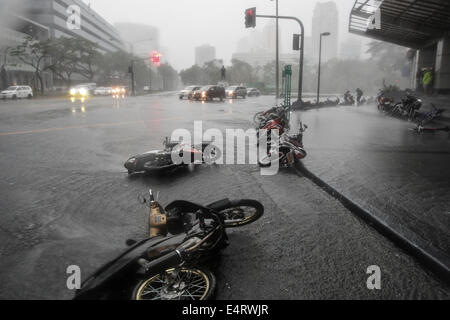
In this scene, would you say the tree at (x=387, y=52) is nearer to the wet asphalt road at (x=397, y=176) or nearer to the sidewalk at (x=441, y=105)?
the sidewalk at (x=441, y=105)

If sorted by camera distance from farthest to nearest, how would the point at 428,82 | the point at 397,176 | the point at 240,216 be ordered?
Answer: 1. the point at 428,82
2. the point at 397,176
3. the point at 240,216

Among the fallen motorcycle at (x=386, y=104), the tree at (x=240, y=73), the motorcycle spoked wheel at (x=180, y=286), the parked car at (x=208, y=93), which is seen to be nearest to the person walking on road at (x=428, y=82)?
the fallen motorcycle at (x=386, y=104)

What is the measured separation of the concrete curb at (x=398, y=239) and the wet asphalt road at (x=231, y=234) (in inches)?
3.9

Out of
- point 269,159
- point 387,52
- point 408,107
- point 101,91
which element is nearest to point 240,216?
point 269,159

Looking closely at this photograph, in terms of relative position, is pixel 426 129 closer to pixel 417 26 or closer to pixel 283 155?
pixel 283 155

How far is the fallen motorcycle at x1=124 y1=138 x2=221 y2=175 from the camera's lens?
6.40m

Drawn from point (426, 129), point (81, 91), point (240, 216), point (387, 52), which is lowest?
point (240, 216)

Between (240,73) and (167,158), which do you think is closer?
(167,158)

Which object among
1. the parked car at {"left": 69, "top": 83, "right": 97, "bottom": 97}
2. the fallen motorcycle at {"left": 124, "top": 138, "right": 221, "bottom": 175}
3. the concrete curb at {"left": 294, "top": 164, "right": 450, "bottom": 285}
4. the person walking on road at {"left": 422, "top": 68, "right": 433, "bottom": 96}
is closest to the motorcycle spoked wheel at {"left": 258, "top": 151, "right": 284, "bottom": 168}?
the fallen motorcycle at {"left": 124, "top": 138, "right": 221, "bottom": 175}

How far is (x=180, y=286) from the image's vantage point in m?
2.80

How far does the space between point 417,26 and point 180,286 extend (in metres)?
23.4

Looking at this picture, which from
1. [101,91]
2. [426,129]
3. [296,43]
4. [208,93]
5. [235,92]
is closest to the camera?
[426,129]
